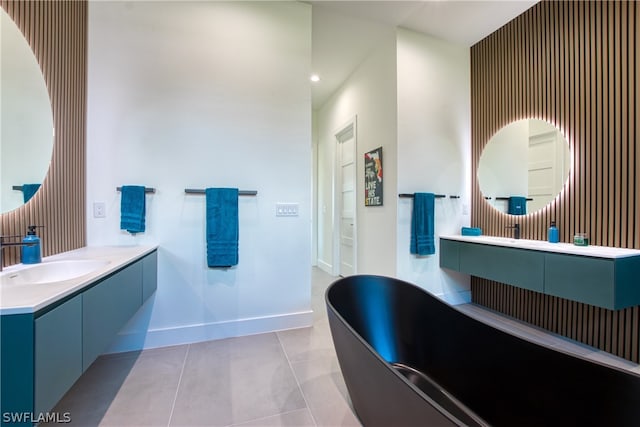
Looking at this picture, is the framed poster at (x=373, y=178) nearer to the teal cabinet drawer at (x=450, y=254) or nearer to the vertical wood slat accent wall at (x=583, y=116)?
the teal cabinet drawer at (x=450, y=254)

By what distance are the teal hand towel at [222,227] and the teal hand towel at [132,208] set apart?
45cm

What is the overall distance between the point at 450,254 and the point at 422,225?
17.5 inches

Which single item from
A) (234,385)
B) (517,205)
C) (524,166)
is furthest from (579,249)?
(234,385)

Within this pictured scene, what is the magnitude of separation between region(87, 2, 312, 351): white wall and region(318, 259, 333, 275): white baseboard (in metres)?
1.93

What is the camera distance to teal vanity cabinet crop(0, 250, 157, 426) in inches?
29.9

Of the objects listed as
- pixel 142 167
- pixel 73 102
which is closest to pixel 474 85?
pixel 142 167

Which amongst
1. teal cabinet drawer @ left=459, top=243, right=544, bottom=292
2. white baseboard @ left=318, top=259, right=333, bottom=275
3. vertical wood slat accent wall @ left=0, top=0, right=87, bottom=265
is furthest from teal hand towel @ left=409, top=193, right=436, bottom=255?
vertical wood slat accent wall @ left=0, top=0, right=87, bottom=265

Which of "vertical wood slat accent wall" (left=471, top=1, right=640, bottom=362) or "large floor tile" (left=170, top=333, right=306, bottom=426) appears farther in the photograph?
"vertical wood slat accent wall" (left=471, top=1, right=640, bottom=362)

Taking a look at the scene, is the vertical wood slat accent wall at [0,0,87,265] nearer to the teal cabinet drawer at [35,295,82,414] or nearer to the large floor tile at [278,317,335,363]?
the teal cabinet drawer at [35,295,82,414]

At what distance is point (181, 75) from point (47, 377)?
2076mm

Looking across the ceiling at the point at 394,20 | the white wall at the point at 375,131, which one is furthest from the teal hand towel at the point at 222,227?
the ceiling at the point at 394,20

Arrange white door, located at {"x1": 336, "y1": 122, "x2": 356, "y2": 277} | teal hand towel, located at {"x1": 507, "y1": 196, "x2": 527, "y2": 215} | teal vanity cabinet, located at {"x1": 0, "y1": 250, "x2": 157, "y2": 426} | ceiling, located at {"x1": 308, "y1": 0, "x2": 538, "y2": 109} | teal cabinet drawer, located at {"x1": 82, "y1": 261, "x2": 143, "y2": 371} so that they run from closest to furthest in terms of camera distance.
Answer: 1. teal vanity cabinet, located at {"x1": 0, "y1": 250, "x2": 157, "y2": 426}
2. teal cabinet drawer, located at {"x1": 82, "y1": 261, "x2": 143, "y2": 371}
3. ceiling, located at {"x1": 308, "y1": 0, "x2": 538, "y2": 109}
4. teal hand towel, located at {"x1": 507, "y1": 196, "x2": 527, "y2": 215}
5. white door, located at {"x1": 336, "y1": 122, "x2": 356, "y2": 277}

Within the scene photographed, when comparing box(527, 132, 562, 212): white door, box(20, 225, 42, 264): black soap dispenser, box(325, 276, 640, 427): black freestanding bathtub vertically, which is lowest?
box(325, 276, 640, 427): black freestanding bathtub

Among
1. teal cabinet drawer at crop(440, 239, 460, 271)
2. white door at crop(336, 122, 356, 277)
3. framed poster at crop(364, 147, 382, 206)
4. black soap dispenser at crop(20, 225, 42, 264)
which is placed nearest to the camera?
black soap dispenser at crop(20, 225, 42, 264)
